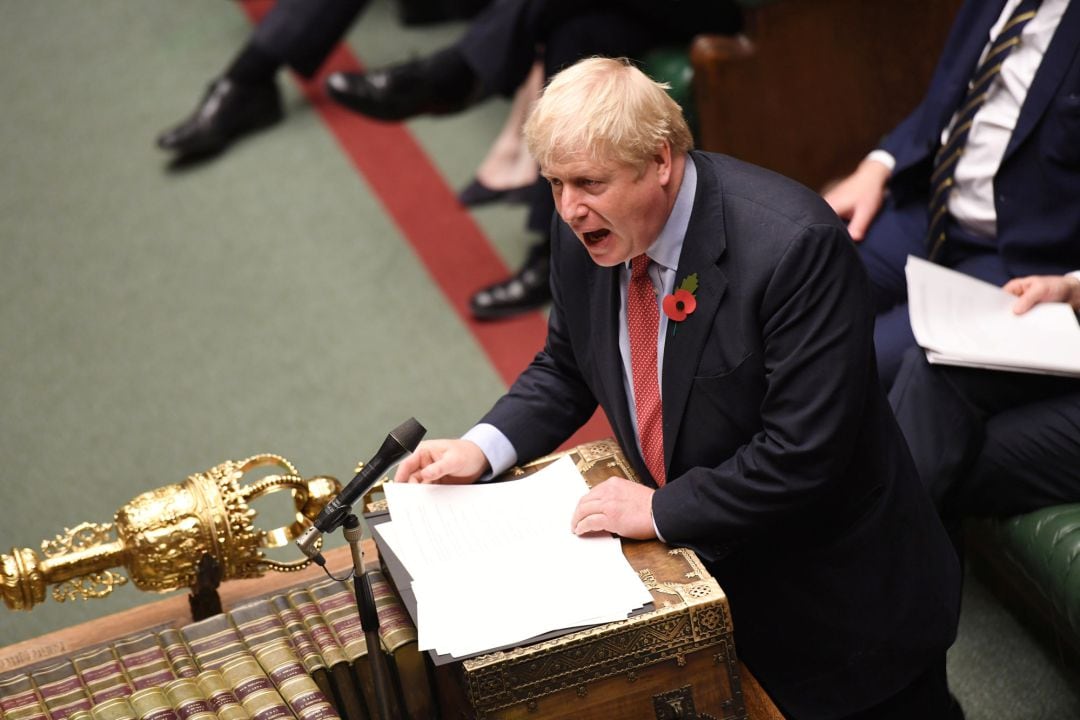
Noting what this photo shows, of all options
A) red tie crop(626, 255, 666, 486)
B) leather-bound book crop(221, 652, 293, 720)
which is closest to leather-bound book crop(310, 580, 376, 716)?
leather-bound book crop(221, 652, 293, 720)

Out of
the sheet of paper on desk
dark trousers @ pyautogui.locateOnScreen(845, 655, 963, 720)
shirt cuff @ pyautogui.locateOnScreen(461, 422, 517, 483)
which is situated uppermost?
shirt cuff @ pyautogui.locateOnScreen(461, 422, 517, 483)

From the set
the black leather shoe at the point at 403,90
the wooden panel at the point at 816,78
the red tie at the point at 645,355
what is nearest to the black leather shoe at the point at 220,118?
the black leather shoe at the point at 403,90

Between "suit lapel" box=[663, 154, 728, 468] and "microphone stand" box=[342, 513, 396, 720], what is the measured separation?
50 cm

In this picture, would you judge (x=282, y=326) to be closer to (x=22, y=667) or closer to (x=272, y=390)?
(x=272, y=390)

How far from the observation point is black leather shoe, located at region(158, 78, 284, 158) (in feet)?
15.5

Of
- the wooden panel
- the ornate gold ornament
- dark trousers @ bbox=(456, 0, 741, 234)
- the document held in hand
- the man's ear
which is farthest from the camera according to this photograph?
dark trousers @ bbox=(456, 0, 741, 234)

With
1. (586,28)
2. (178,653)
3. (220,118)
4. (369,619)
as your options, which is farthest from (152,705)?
(220,118)

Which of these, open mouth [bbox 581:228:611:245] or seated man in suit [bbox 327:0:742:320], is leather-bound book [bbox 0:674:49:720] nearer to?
open mouth [bbox 581:228:611:245]

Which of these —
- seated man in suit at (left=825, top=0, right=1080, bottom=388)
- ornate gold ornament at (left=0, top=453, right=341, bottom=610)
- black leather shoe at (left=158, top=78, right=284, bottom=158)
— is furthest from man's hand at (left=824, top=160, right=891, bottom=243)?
black leather shoe at (left=158, top=78, right=284, bottom=158)

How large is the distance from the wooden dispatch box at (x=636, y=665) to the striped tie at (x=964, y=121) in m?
1.26

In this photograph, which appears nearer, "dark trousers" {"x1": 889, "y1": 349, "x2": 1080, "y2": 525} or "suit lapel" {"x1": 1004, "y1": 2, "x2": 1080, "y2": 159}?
"dark trousers" {"x1": 889, "y1": 349, "x2": 1080, "y2": 525}

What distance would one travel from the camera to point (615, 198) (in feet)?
5.98

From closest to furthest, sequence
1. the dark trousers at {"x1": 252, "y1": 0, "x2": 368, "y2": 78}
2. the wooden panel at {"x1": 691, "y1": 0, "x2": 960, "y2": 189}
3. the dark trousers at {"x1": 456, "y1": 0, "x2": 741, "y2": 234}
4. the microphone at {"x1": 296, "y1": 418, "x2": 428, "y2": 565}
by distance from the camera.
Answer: the microphone at {"x1": 296, "y1": 418, "x2": 428, "y2": 565} → the wooden panel at {"x1": 691, "y1": 0, "x2": 960, "y2": 189} → the dark trousers at {"x1": 456, "y1": 0, "x2": 741, "y2": 234} → the dark trousers at {"x1": 252, "y1": 0, "x2": 368, "y2": 78}

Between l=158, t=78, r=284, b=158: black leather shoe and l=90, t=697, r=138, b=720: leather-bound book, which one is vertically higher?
l=90, t=697, r=138, b=720: leather-bound book
